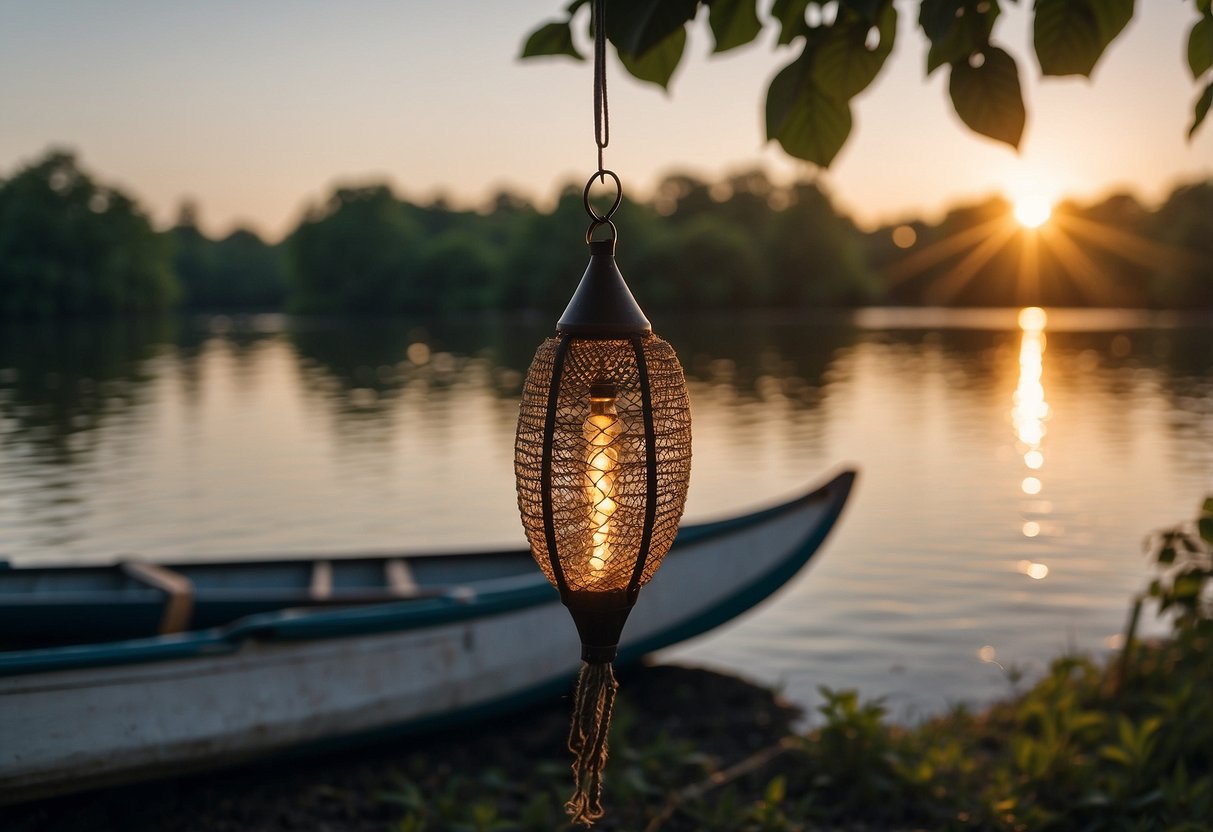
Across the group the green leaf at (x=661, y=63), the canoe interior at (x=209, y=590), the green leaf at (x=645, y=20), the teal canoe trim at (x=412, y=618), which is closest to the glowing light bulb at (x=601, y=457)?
the green leaf at (x=645, y=20)

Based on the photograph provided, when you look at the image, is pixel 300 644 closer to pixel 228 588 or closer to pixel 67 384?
pixel 228 588

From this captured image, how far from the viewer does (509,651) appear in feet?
26.2

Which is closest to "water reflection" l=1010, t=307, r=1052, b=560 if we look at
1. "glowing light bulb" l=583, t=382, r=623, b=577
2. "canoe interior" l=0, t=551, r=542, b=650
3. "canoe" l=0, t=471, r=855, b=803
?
"canoe" l=0, t=471, r=855, b=803

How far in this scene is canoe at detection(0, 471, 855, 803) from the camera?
20.0ft

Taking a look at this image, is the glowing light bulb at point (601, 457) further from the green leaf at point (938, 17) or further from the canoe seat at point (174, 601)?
the canoe seat at point (174, 601)

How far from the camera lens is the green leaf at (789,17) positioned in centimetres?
322

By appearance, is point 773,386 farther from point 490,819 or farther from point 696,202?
point 696,202

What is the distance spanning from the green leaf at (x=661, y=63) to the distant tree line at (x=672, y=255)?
283ft

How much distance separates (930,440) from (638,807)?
69.5 ft

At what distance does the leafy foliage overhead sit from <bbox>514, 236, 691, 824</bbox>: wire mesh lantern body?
1.93 ft

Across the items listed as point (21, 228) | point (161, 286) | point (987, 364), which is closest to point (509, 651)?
point (987, 364)

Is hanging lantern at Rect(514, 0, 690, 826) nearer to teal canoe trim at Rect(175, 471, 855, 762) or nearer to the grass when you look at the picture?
the grass

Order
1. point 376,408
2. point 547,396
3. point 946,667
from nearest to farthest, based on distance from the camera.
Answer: point 547,396 < point 946,667 < point 376,408

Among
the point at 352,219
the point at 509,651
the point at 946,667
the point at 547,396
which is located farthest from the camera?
the point at 352,219
